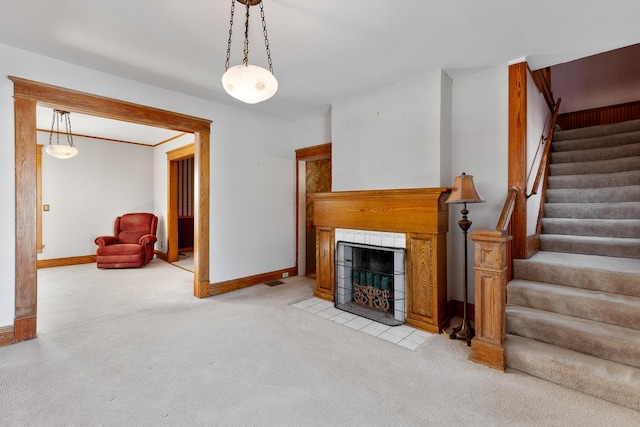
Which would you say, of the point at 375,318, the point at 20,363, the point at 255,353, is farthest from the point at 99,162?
the point at 375,318

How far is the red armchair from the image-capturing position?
5586 mm

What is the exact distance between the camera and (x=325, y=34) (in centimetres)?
244

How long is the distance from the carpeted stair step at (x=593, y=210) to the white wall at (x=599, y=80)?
2975 mm

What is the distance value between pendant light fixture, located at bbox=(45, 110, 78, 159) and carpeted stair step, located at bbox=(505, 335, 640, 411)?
617 cm

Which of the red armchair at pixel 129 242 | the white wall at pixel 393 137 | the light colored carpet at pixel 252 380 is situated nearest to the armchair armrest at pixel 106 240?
the red armchair at pixel 129 242

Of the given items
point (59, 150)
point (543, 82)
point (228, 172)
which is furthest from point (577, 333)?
point (59, 150)

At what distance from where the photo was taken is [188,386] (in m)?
2.00

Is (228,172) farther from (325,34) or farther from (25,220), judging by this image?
(325,34)

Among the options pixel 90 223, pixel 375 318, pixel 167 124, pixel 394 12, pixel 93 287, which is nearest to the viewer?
pixel 394 12

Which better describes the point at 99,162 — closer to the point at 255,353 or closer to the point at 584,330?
the point at 255,353

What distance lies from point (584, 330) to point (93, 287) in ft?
18.2

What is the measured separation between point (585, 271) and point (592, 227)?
1.15 m

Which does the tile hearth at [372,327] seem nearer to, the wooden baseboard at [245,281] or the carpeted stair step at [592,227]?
the wooden baseboard at [245,281]

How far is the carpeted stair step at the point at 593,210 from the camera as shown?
3.21 meters
